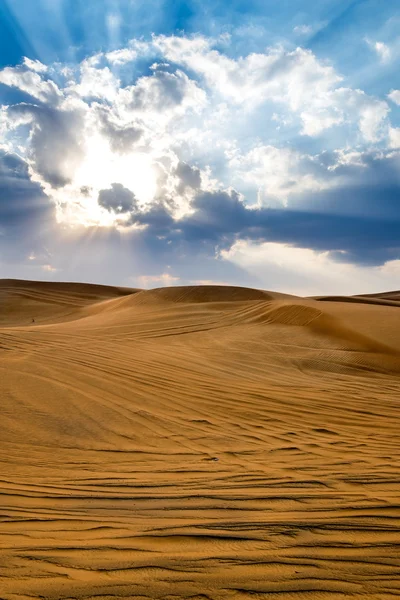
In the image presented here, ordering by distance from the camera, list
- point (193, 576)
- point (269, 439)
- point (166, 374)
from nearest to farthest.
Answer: point (193, 576), point (269, 439), point (166, 374)

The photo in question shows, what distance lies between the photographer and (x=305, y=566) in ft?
6.99

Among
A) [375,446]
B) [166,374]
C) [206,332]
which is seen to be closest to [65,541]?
[375,446]

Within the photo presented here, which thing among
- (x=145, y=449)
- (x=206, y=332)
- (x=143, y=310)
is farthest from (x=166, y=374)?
(x=143, y=310)

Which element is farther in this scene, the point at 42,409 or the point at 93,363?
the point at 93,363

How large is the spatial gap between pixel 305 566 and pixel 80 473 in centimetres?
233

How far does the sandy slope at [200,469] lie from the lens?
2092 millimetres

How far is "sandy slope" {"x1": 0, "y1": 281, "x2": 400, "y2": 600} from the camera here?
2.09 meters

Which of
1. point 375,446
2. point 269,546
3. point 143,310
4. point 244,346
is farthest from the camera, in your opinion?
point 143,310

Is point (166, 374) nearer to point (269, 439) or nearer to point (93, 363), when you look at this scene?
point (93, 363)

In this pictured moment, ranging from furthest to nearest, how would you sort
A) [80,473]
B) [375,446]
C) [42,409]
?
1. [42,409]
2. [375,446]
3. [80,473]

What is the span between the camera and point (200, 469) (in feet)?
12.6

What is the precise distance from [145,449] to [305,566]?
2.64 meters

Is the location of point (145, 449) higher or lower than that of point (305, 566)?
lower

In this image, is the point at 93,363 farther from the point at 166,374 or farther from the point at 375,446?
the point at 375,446
